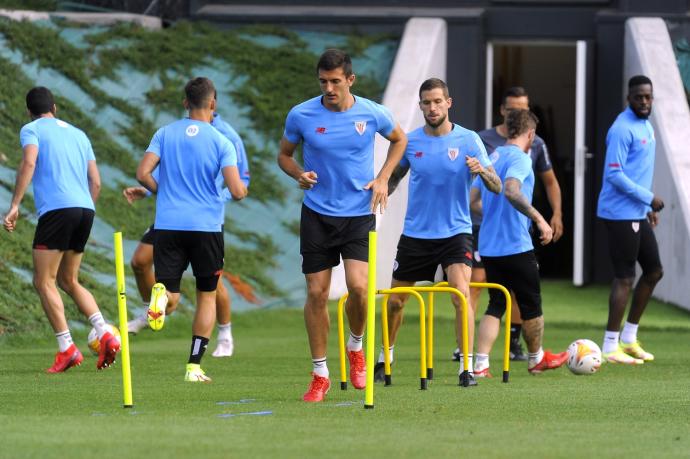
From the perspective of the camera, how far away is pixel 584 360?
1201 centimetres

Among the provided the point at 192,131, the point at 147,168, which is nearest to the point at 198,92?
the point at 192,131

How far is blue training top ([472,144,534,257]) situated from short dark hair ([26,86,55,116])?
3.59m

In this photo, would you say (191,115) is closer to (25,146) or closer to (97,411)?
(25,146)

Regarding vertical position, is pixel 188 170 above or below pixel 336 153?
below

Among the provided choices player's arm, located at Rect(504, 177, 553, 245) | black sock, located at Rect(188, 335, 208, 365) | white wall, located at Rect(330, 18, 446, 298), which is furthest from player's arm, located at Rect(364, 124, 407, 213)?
white wall, located at Rect(330, 18, 446, 298)

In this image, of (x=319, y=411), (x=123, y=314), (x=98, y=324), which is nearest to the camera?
(x=123, y=314)

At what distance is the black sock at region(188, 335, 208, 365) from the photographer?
1140 cm

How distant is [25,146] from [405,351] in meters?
4.15

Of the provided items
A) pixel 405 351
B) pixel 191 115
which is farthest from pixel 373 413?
pixel 405 351

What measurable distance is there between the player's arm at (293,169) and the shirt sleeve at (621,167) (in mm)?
3849

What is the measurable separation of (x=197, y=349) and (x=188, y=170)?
1282mm

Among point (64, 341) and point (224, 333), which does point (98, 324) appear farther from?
point (224, 333)

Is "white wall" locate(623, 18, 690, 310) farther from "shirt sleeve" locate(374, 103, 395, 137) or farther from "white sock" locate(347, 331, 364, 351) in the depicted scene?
"shirt sleeve" locate(374, 103, 395, 137)

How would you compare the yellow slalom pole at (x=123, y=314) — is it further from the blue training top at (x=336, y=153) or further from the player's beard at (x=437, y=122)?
the player's beard at (x=437, y=122)
